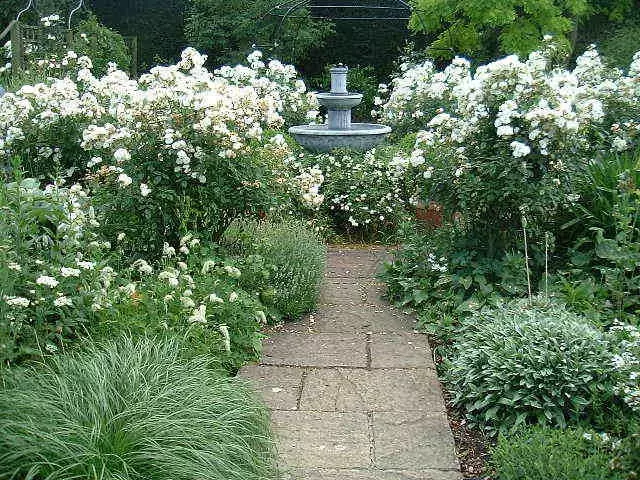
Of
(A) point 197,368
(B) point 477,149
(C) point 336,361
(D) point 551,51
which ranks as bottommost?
(C) point 336,361

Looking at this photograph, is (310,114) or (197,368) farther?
(310,114)

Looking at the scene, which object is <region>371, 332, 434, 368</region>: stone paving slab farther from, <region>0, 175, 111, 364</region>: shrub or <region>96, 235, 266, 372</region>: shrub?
<region>0, 175, 111, 364</region>: shrub

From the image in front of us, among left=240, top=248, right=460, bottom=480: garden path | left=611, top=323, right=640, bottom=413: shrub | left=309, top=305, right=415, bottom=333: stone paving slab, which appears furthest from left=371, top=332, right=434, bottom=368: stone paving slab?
left=611, top=323, right=640, bottom=413: shrub

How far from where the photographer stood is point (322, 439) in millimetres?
3627

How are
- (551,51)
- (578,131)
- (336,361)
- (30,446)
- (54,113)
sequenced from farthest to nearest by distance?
(551,51) < (54,113) < (578,131) < (336,361) < (30,446)

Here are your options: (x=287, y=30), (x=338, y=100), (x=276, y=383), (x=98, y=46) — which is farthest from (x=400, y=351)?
(x=287, y=30)

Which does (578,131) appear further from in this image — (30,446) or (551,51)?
(30,446)

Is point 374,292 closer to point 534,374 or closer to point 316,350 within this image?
point 316,350

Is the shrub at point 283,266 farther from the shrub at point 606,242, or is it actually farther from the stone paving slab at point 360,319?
the shrub at point 606,242

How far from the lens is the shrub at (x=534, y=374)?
359cm

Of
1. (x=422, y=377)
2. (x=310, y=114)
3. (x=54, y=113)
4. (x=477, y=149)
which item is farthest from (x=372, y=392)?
(x=310, y=114)

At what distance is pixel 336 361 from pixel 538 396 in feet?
4.19

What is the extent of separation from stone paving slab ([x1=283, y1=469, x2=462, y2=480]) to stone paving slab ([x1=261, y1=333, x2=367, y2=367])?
3.91 ft

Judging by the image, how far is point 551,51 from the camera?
6.81m
